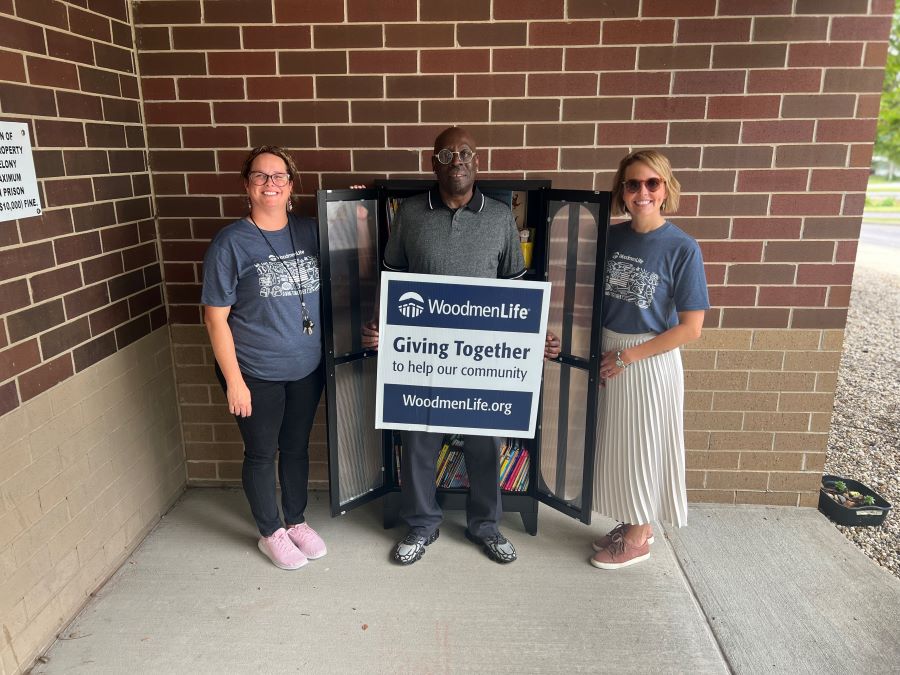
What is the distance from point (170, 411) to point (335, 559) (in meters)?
1.27

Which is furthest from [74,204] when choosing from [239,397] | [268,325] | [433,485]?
[433,485]

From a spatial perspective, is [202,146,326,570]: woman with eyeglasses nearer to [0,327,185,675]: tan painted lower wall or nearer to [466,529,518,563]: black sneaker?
[0,327,185,675]: tan painted lower wall

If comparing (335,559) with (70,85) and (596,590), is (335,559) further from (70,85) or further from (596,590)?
(70,85)

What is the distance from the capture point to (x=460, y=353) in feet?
9.00

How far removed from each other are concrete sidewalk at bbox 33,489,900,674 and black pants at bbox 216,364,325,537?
0.28 m

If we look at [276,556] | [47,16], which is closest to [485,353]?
[276,556]

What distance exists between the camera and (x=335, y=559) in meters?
2.99

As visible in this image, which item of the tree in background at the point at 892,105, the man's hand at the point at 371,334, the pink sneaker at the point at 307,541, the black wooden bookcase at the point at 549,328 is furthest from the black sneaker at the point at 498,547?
the tree in background at the point at 892,105

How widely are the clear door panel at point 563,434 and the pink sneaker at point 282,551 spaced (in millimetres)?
1211

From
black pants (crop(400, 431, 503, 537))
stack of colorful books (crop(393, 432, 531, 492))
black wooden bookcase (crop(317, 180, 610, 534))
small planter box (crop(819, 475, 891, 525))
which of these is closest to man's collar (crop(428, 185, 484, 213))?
black wooden bookcase (crop(317, 180, 610, 534))

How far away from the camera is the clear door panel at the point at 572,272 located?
8.93 feet

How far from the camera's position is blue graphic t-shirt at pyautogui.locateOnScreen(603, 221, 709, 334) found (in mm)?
2525

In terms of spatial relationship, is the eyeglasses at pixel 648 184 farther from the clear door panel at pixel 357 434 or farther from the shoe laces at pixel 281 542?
the shoe laces at pixel 281 542

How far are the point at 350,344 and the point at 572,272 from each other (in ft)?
3.53
